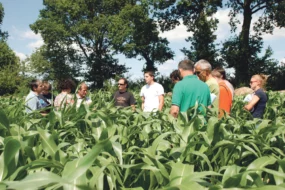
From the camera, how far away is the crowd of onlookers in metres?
4.46

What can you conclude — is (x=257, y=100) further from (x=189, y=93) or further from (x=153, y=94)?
(x=153, y=94)

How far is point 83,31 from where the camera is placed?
44.1 meters

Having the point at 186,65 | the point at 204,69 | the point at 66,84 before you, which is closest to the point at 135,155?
the point at 186,65

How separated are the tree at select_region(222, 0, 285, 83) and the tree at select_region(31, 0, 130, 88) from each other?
14958 millimetres

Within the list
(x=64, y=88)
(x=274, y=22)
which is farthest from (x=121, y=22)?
(x=64, y=88)

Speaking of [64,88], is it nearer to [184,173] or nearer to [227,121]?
[227,121]

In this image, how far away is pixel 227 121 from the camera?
140 inches

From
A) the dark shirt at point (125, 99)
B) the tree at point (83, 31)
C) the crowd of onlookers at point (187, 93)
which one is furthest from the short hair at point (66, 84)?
the tree at point (83, 31)

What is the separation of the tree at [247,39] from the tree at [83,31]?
1496 centimetres

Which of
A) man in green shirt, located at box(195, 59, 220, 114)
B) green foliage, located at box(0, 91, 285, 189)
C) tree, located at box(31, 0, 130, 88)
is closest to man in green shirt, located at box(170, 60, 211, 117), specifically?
man in green shirt, located at box(195, 59, 220, 114)

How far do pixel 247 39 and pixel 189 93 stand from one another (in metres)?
27.5

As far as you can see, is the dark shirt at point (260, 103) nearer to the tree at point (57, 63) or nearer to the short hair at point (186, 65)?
the short hair at point (186, 65)

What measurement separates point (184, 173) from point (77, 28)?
43394mm

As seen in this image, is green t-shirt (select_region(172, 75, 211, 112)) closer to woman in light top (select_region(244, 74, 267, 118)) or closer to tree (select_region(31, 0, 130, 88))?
woman in light top (select_region(244, 74, 267, 118))
